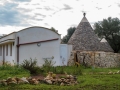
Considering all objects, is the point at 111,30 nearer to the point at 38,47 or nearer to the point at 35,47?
the point at 38,47

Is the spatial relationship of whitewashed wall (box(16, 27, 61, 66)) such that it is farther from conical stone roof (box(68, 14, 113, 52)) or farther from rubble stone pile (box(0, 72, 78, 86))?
rubble stone pile (box(0, 72, 78, 86))

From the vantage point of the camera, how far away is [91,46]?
79.9 feet

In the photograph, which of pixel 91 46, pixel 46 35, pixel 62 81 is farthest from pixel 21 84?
pixel 91 46

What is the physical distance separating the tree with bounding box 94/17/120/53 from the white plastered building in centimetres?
1951

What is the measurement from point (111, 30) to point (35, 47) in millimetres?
22646

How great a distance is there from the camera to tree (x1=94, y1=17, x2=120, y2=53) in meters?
40.3

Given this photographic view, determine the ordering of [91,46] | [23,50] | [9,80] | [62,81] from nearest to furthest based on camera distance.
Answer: [9,80]
[62,81]
[23,50]
[91,46]

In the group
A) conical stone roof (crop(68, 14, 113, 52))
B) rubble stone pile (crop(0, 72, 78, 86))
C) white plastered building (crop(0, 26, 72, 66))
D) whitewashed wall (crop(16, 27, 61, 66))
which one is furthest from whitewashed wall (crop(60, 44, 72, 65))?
rubble stone pile (crop(0, 72, 78, 86))

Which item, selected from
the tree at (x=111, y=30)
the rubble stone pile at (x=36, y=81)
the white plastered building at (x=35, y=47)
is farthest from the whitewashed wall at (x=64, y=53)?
the tree at (x=111, y=30)

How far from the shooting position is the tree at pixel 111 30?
4026 cm

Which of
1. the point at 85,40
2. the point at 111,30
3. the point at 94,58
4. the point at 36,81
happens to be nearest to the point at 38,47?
the point at 94,58

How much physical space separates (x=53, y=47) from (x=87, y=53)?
3.32 metres

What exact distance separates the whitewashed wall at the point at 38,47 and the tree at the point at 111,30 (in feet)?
67.1

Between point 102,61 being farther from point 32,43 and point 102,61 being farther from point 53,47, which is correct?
point 32,43
